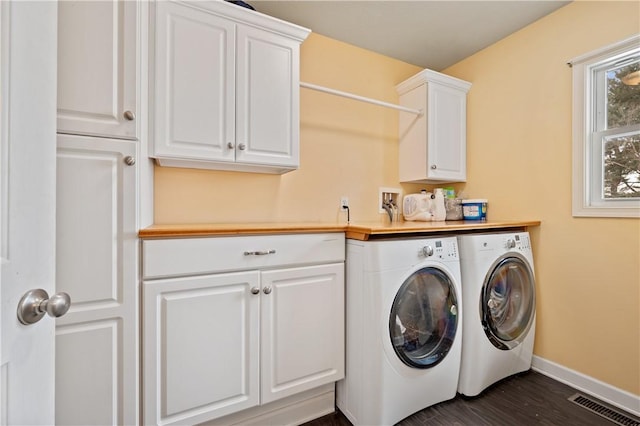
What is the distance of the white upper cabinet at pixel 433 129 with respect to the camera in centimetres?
232

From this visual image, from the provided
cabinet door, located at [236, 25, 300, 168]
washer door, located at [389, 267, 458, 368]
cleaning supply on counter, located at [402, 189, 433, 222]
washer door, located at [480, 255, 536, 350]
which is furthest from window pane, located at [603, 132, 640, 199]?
cabinet door, located at [236, 25, 300, 168]

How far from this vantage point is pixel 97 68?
1.13 m

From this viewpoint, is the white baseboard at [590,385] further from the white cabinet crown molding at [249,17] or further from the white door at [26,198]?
Answer: the white cabinet crown molding at [249,17]

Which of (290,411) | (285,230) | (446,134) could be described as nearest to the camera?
(285,230)

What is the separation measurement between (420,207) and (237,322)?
1.64 m

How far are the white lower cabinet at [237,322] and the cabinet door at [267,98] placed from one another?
22.0 inches

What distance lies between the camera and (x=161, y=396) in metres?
1.22

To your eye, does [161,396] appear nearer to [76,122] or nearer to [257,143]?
[76,122]

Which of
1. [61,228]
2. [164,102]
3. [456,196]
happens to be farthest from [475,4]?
[61,228]

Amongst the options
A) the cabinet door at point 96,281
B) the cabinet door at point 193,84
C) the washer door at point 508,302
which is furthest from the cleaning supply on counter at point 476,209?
the cabinet door at point 96,281

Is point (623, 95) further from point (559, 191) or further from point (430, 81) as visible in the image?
point (430, 81)

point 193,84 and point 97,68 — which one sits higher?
point 193,84

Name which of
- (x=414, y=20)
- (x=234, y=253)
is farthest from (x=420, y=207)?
(x=234, y=253)

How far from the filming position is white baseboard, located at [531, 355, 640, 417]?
1.61 m
